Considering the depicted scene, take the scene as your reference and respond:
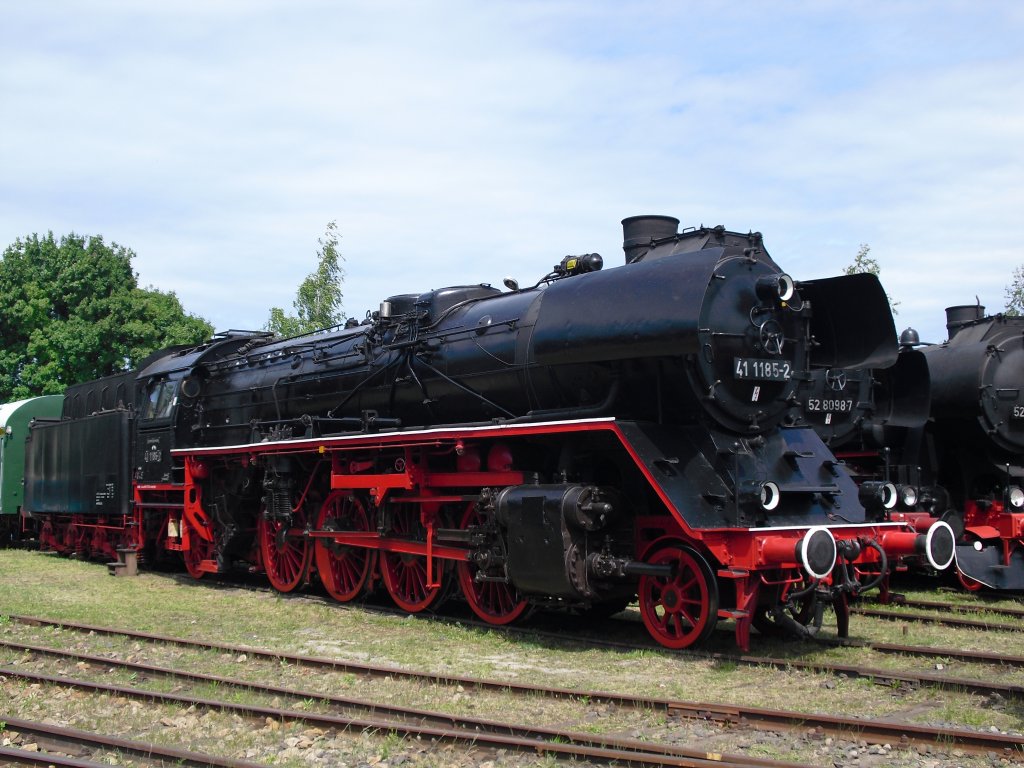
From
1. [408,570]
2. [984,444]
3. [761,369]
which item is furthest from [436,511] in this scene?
[984,444]

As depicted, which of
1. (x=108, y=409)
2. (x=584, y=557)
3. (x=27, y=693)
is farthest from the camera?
(x=108, y=409)

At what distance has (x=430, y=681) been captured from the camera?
7.31 m

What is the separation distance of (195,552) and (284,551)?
2.47 metres

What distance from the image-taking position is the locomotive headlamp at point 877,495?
10.2 m

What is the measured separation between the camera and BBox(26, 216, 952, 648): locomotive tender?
26.0 ft

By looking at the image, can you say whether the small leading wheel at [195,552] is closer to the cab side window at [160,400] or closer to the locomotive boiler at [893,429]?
the cab side window at [160,400]

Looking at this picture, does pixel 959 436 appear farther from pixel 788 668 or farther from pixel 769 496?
pixel 788 668

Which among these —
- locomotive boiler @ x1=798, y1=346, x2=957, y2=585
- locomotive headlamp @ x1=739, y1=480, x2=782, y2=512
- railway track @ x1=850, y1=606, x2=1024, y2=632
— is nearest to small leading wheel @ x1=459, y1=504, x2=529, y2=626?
locomotive headlamp @ x1=739, y1=480, x2=782, y2=512

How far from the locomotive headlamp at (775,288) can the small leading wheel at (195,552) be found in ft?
31.7

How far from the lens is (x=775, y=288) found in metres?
8.30

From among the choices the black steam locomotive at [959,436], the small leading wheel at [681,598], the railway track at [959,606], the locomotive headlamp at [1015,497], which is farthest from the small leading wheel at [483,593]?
the locomotive headlamp at [1015,497]

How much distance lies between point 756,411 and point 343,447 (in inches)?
193

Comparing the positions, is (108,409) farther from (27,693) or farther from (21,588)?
(27,693)

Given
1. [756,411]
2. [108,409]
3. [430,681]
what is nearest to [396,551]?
[430,681]
